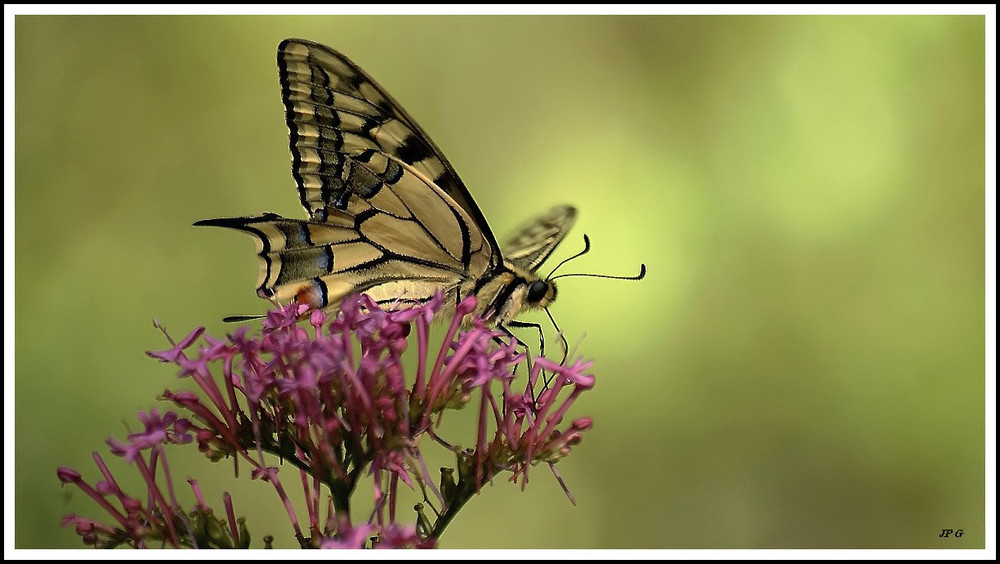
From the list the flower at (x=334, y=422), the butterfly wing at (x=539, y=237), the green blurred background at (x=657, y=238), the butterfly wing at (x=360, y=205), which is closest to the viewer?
the flower at (x=334, y=422)

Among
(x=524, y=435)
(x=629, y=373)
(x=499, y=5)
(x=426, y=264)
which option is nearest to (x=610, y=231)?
(x=629, y=373)

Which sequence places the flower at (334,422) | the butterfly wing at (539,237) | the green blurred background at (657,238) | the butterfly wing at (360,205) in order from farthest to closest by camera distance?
the green blurred background at (657,238) < the butterfly wing at (539,237) < the butterfly wing at (360,205) < the flower at (334,422)

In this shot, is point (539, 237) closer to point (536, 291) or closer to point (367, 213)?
point (536, 291)

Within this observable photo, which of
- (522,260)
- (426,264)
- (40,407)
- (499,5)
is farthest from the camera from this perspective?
(499,5)

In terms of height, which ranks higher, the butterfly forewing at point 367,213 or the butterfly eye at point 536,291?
the butterfly forewing at point 367,213


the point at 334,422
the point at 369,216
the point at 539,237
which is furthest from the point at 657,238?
the point at 334,422

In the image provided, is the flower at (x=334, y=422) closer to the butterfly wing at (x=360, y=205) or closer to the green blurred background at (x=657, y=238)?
the butterfly wing at (x=360, y=205)

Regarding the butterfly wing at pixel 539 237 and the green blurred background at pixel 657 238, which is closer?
the butterfly wing at pixel 539 237

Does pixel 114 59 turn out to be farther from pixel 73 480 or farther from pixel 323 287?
pixel 73 480

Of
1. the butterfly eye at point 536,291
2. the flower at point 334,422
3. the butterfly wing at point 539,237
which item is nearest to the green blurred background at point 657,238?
the butterfly wing at point 539,237
